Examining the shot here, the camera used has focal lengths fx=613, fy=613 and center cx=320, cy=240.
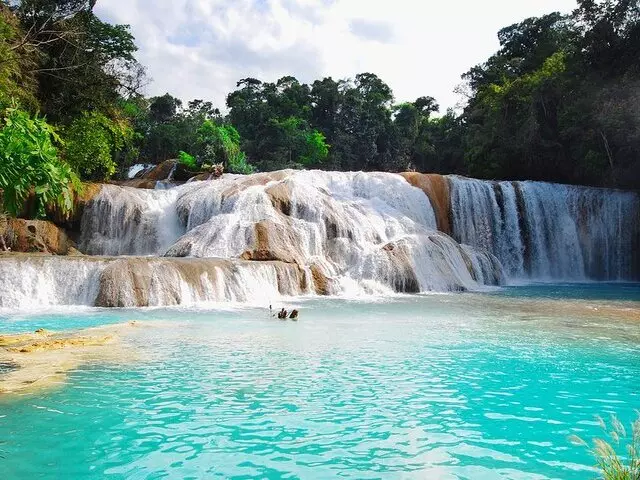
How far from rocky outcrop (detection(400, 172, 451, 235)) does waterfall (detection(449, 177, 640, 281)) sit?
0.31 meters

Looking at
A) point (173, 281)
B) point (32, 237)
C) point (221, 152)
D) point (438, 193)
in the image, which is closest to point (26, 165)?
point (173, 281)

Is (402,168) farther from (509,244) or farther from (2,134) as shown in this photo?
(2,134)

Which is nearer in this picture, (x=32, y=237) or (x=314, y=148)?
(x=32, y=237)

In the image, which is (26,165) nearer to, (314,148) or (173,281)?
(173,281)

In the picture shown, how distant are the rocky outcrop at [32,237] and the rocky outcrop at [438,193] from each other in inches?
574

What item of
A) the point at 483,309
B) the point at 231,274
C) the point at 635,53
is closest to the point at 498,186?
the point at 635,53

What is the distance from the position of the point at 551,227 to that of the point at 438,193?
566 centimetres

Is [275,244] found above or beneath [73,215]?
beneath

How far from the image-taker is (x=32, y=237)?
64.6 ft

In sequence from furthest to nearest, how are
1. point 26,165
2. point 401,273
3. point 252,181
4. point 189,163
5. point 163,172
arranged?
point 189,163, point 163,172, point 252,181, point 401,273, point 26,165

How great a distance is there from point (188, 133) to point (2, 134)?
131ft

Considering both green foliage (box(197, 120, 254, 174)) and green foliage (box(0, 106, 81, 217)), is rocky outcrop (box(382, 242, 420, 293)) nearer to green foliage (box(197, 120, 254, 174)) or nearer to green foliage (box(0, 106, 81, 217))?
green foliage (box(0, 106, 81, 217))

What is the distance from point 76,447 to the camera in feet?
16.2

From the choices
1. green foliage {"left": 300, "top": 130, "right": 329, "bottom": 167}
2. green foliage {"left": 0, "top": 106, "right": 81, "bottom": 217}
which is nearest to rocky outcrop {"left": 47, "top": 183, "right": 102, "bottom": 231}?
green foliage {"left": 0, "top": 106, "right": 81, "bottom": 217}
